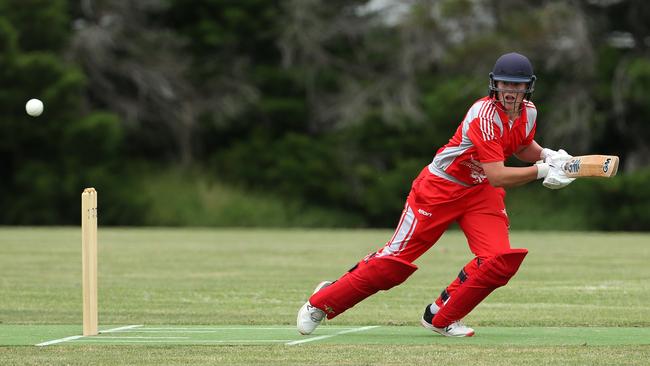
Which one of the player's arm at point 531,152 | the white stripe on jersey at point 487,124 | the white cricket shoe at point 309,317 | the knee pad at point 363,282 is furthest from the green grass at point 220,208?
the white stripe on jersey at point 487,124

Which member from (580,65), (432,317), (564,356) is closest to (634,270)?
(432,317)

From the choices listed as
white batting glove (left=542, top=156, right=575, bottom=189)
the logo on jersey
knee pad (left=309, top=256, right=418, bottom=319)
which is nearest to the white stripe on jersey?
the logo on jersey

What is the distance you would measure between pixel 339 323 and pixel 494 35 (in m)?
30.8

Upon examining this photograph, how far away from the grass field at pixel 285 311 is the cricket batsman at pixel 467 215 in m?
0.27

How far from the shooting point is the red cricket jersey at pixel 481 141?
27.1 ft

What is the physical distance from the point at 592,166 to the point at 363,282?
180 centimetres

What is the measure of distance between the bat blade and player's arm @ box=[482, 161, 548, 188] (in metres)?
0.18

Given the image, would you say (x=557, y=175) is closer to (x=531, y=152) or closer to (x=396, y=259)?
(x=531, y=152)

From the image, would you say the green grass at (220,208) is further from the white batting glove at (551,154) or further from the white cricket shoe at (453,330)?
the white batting glove at (551,154)

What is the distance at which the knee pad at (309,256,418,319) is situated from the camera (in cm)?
859

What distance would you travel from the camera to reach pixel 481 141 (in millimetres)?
8250

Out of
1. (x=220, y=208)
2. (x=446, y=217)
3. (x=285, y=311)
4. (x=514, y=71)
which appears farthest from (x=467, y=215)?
(x=220, y=208)

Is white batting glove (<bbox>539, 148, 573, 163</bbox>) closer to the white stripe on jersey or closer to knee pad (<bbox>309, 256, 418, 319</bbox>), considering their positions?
the white stripe on jersey

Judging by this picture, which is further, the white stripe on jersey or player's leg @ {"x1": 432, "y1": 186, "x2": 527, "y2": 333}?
player's leg @ {"x1": 432, "y1": 186, "x2": 527, "y2": 333}
